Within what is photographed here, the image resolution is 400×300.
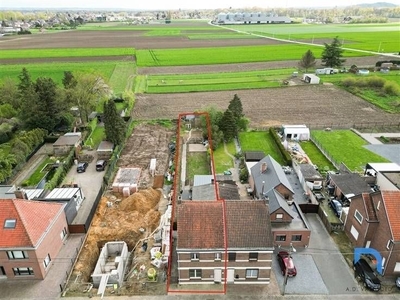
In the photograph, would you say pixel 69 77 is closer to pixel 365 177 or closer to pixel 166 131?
pixel 166 131

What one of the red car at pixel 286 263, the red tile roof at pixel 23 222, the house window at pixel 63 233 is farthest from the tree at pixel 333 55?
the red tile roof at pixel 23 222

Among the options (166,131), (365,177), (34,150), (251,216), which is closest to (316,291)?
(251,216)

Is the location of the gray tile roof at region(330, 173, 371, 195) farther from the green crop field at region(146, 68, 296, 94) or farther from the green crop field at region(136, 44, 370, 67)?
the green crop field at region(136, 44, 370, 67)

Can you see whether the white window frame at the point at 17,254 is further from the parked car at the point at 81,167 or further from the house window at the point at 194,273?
the parked car at the point at 81,167

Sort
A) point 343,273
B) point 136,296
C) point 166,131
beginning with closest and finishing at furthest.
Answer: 1. point 136,296
2. point 343,273
3. point 166,131

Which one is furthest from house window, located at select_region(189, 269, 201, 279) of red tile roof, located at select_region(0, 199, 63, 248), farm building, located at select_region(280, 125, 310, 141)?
farm building, located at select_region(280, 125, 310, 141)
